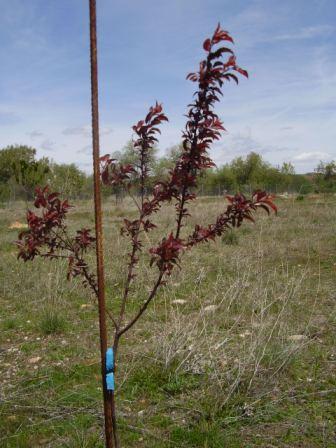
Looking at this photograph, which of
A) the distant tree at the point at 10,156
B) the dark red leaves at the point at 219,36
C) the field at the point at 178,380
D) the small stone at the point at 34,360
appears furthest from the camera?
the distant tree at the point at 10,156

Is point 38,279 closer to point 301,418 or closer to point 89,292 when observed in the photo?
point 89,292

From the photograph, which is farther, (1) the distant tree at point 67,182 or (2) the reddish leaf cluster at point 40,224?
(1) the distant tree at point 67,182

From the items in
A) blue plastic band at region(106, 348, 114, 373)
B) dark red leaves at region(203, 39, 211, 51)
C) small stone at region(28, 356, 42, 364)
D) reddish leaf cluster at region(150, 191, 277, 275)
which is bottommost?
small stone at region(28, 356, 42, 364)

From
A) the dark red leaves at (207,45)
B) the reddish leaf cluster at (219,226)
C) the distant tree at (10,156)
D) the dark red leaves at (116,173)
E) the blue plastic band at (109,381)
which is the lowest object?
the blue plastic band at (109,381)

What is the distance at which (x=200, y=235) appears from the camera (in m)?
1.95

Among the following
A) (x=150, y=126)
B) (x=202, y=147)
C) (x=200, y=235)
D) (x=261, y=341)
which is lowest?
(x=261, y=341)

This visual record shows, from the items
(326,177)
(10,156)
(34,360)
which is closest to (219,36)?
(34,360)

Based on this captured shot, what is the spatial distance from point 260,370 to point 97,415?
3.97ft

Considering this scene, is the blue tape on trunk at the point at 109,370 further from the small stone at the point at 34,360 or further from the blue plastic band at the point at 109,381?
the small stone at the point at 34,360

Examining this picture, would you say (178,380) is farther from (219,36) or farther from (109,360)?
(219,36)

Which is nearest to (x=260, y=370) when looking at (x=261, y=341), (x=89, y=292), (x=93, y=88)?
(x=261, y=341)

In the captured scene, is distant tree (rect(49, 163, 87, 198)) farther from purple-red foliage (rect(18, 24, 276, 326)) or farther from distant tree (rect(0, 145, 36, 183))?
distant tree (rect(0, 145, 36, 183))

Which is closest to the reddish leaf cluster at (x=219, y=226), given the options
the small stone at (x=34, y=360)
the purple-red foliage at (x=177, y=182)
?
the purple-red foliage at (x=177, y=182)

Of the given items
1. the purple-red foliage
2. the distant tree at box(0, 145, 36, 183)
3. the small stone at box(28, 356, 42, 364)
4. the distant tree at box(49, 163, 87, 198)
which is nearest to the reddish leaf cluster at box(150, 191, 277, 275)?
the purple-red foliage
